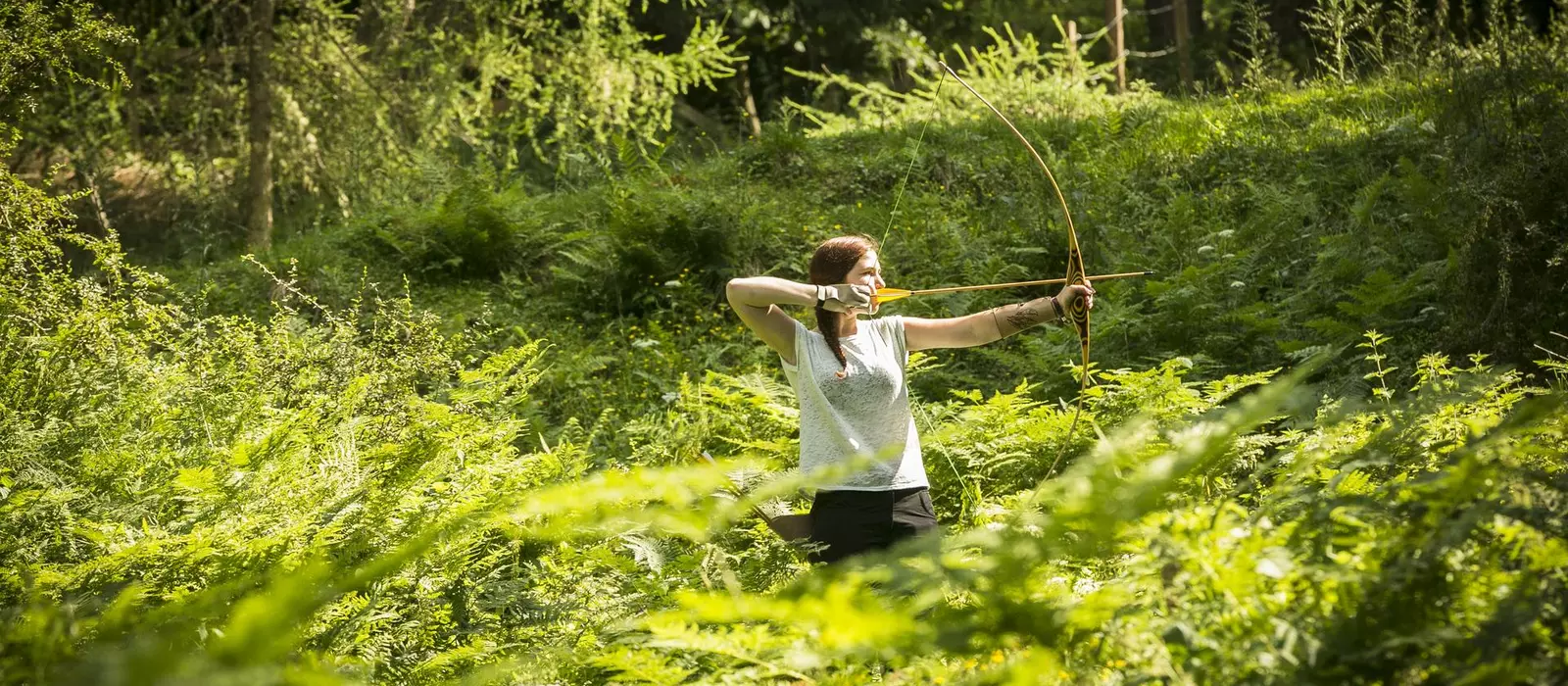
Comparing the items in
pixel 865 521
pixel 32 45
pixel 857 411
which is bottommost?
pixel 865 521

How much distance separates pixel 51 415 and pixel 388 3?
6.60 metres

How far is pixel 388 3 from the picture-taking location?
31.9ft

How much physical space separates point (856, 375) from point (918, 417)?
178cm

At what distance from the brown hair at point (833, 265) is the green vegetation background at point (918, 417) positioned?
670mm

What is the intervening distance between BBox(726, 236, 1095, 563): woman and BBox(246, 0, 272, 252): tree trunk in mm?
6438

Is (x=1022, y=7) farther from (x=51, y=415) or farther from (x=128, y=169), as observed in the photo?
(x=51, y=415)

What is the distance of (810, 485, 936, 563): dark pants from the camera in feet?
10.6

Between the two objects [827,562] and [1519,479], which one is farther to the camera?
[827,562]

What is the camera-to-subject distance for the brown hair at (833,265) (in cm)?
346

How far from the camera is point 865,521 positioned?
128 inches

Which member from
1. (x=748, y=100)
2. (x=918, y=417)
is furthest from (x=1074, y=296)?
(x=748, y=100)

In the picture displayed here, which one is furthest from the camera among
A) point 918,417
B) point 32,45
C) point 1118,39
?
point 1118,39

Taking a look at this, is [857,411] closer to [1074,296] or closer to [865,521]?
[865,521]

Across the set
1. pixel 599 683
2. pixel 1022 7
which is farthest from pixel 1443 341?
pixel 1022 7
